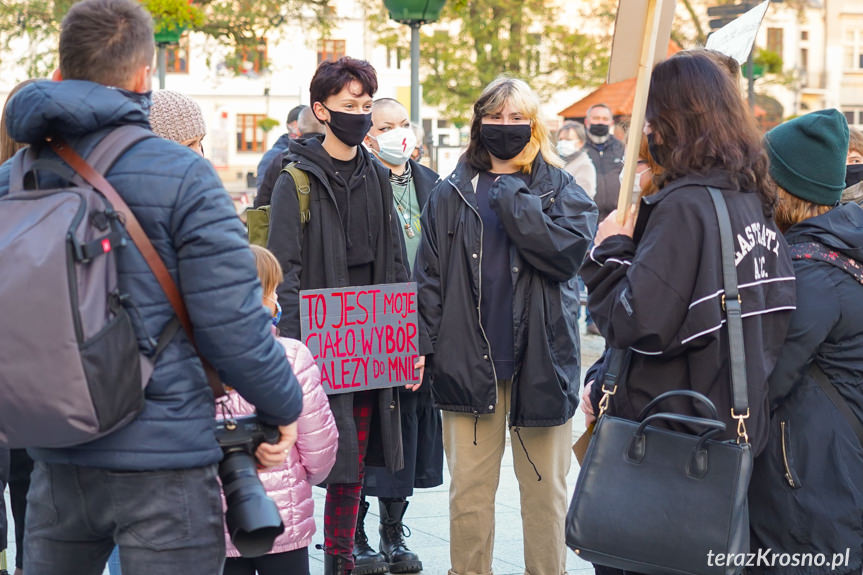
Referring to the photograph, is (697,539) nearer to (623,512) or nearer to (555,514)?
(623,512)

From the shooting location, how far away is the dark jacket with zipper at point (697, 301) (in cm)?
321

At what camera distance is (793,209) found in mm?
3641

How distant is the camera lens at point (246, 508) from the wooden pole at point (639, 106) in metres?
1.24

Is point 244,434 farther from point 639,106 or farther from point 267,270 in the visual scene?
point 639,106

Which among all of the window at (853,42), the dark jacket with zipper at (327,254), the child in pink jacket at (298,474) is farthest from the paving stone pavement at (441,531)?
the window at (853,42)

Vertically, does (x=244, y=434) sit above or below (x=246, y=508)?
above

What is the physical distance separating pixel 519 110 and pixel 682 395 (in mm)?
1986

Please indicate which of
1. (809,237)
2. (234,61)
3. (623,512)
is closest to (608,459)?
(623,512)

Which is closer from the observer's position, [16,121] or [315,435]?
[16,121]

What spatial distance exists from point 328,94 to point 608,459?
2.47 metres

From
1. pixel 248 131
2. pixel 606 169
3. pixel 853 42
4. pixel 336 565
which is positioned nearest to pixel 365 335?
pixel 336 565

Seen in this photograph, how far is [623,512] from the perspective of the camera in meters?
3.17

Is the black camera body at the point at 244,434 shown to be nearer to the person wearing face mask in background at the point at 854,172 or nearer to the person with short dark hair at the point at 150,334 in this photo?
the person with short dark hair at the point at 150,334

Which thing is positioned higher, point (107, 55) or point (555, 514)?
point (107, 55)
